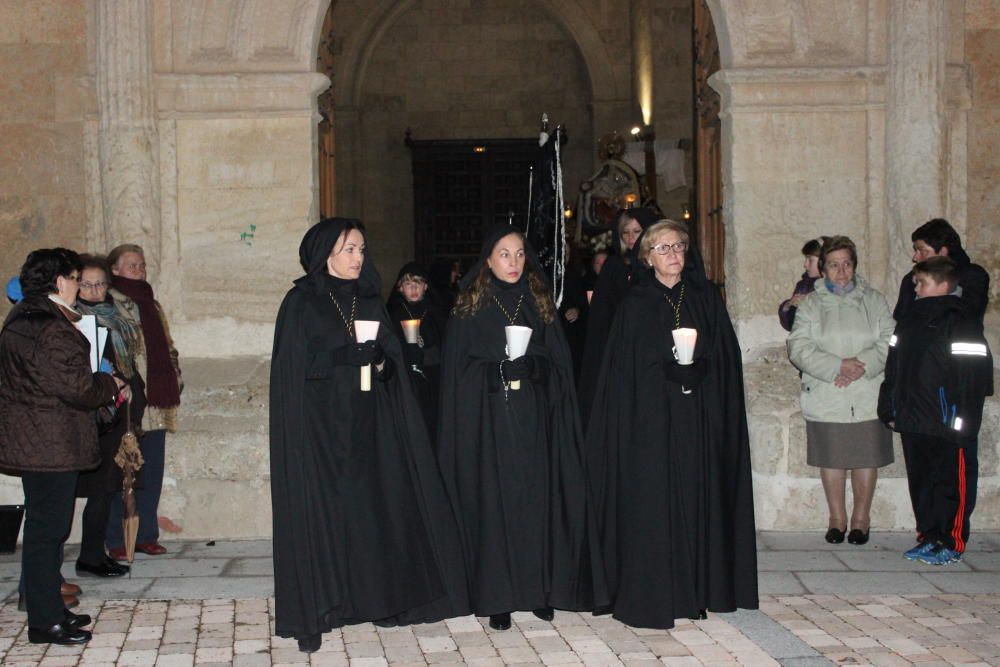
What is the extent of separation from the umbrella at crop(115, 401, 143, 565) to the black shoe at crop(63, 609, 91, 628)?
101cm

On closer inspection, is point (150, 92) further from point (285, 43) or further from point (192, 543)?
point (192, 543)

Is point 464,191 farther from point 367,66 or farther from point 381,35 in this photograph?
point 381,35

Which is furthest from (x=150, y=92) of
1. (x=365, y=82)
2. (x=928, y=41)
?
(x=365, y=82)

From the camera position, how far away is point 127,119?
293 inches

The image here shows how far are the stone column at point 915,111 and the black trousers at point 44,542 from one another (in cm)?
489

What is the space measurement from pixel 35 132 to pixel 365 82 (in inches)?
393

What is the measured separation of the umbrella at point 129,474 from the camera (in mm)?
6109

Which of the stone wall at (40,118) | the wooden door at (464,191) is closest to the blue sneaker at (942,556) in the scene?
the stone wall at (40,118)

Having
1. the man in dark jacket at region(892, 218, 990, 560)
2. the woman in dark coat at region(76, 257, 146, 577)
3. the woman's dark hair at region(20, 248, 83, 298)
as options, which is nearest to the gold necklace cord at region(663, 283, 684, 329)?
the man in dark jacket at region(892, 218, 990, 560)

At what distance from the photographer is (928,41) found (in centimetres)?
744

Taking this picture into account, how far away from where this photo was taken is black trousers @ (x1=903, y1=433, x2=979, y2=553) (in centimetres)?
638

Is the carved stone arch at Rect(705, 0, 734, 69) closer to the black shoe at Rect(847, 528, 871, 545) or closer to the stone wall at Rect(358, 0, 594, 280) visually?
the black shoe at Rect(847, 528, 871, 545)

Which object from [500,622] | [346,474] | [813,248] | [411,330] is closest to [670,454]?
[500,622]

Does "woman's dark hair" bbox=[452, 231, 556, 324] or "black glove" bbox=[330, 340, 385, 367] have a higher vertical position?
"woman's dark hair" bbox=[452, 231, 556, 324]
